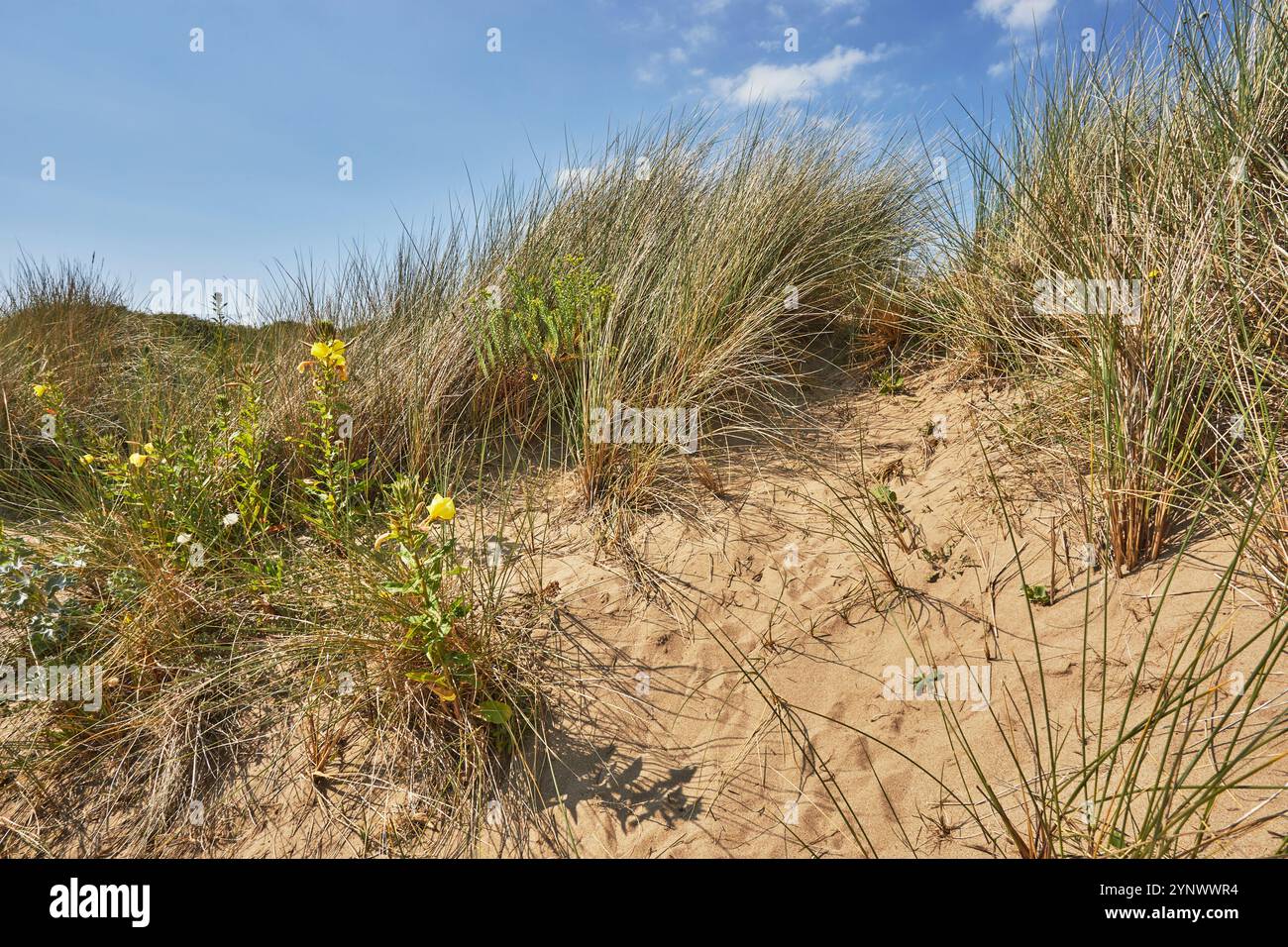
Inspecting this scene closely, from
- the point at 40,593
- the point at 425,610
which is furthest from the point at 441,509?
the point at 40,593

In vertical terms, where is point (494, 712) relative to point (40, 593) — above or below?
below

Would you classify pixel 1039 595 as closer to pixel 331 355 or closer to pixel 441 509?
pixel 441 509

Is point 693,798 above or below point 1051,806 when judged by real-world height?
below

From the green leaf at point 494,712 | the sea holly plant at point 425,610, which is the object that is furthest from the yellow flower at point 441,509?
the green leaf at point 494,712

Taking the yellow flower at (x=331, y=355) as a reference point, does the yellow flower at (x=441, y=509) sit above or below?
below

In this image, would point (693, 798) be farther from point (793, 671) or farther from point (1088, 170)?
point (1088, 170)

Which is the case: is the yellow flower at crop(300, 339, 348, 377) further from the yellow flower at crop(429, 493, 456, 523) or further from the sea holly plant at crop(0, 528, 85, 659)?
the sea holly plant at crop(0, 528, 85, 659)

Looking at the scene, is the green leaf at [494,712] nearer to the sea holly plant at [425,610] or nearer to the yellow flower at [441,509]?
the sea holly plant at [425,610]
